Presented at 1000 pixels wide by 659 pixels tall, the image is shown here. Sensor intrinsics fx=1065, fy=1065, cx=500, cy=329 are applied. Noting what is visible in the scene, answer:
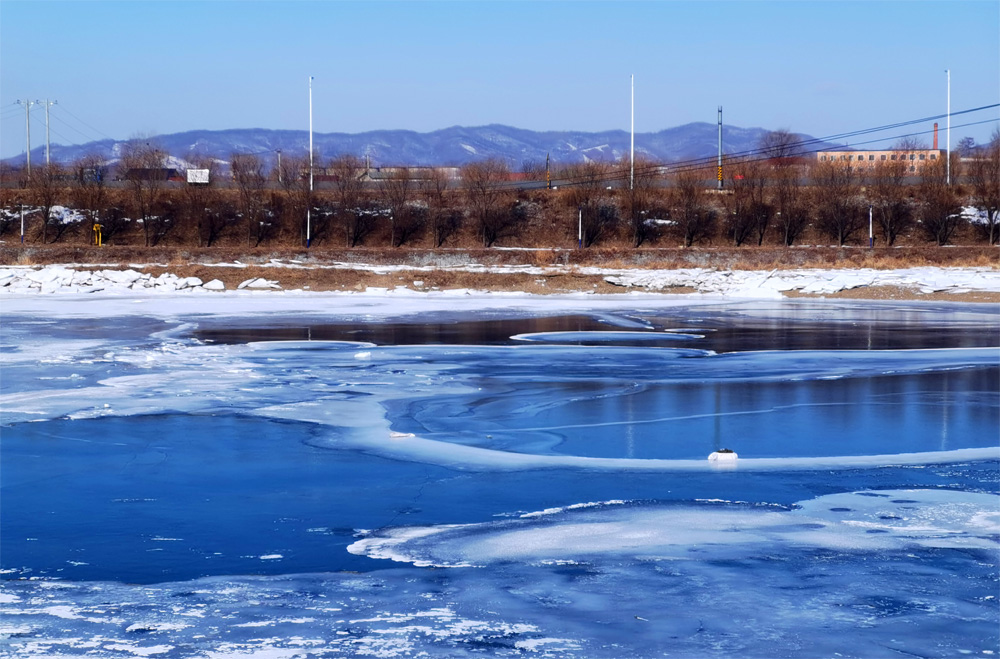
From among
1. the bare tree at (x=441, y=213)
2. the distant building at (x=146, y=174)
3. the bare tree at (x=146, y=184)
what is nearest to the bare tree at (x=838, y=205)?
the bare tree at (x=441, y=213)

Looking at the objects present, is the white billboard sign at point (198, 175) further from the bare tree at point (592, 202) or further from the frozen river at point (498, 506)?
the frozen river at point (498, 506)

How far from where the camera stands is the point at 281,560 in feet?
20.6

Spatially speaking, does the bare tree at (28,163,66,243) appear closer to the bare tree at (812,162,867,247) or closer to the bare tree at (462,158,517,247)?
the bare tree at (462,158,517,247)

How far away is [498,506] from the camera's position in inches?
→ 299

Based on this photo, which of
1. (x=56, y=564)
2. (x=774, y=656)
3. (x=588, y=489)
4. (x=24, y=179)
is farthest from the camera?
(x=24, y=179)

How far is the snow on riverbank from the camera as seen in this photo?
32188mm

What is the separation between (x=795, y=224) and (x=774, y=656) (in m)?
52.3

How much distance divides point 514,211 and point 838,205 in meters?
16.9

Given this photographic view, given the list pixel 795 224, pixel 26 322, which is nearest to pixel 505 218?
pixel 795 224

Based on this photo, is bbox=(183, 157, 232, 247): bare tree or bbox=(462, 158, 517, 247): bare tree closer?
bbox=(183, 157, 232, 247): bare tree

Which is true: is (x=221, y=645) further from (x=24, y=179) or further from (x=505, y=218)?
(x=24, y=179)

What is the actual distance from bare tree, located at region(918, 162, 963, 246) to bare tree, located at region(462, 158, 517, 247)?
21.3 metres

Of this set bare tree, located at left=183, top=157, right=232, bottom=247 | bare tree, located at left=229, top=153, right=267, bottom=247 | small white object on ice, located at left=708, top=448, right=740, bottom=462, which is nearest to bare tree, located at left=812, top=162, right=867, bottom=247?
bare tree, located at left=229, top=153, right=267, bottom=247

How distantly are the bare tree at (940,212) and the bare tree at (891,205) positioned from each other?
31.0 inches
